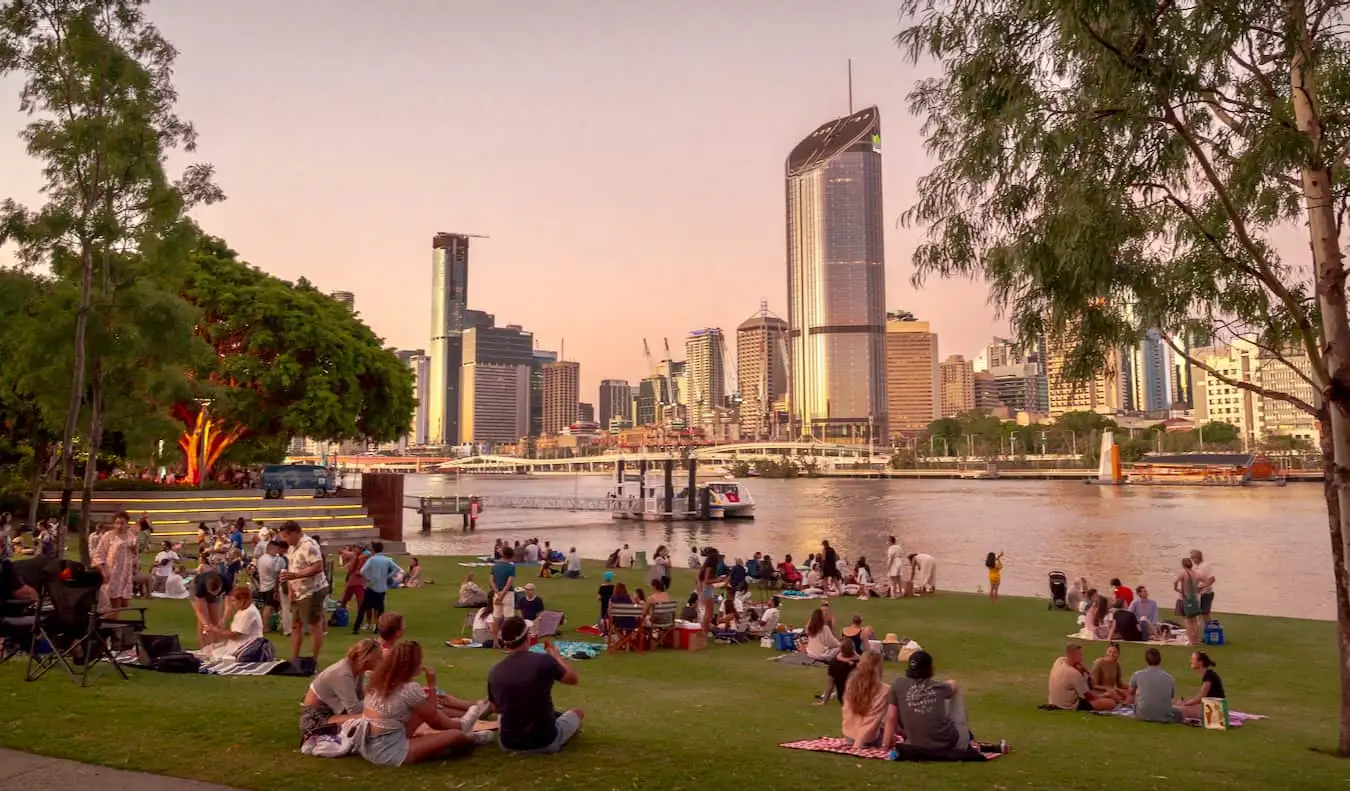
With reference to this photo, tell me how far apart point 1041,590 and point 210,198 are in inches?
1159

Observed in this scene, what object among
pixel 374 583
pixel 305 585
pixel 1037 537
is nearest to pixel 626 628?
pixel 374 583

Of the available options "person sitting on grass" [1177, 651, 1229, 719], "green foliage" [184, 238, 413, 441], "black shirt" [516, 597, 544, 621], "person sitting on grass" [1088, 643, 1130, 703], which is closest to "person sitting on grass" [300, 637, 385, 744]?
"black shirt" [516, 597, 544, 621]

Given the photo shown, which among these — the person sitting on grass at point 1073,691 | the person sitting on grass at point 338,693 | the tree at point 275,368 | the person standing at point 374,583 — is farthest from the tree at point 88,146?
the tree at point 275,368

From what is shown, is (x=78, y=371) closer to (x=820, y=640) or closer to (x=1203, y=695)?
(x=820, y=640)

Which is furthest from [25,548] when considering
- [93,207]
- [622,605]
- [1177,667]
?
[1177,667]

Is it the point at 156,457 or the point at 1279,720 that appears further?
the point at 156,457

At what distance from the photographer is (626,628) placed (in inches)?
631

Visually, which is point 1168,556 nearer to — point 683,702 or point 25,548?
point 683,702

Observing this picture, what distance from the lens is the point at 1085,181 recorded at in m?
9.66

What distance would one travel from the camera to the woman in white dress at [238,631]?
39.2 ft

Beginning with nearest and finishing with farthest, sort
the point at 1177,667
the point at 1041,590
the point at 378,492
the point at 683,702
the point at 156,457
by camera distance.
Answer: the point at 683,702 → the point at 1177,667 → the point at 156,457 → the point at 1041,590 → the point at 378,492

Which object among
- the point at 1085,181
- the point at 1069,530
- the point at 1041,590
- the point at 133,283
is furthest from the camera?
the point at 1069,530

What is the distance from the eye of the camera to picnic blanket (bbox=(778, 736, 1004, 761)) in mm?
8391

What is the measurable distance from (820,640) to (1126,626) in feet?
22.5
